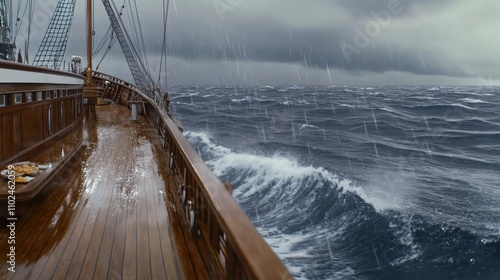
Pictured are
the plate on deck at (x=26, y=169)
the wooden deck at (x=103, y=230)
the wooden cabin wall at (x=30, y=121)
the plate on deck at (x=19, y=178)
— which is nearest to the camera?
the wooden deck at (x=103, y=230)

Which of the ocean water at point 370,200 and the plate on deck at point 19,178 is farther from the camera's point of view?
the ocean water at point 370,200

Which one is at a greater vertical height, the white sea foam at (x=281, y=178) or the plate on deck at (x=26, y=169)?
the plate on deck at (x=26, y=169)

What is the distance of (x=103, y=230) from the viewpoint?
3113 mm

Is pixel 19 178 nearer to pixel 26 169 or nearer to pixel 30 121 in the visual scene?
pixel 26 169

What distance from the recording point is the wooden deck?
247 centimetres

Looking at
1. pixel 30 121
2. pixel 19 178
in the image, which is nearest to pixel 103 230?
pixel 19 178

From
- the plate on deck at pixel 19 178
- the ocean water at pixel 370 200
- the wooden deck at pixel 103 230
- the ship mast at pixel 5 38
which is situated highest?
the ship mast at pixel 5 38

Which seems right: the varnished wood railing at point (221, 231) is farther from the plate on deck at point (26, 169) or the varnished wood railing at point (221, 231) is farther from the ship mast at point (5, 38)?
the ship mast at point (5, 38)

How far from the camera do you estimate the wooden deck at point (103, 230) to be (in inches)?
97.3

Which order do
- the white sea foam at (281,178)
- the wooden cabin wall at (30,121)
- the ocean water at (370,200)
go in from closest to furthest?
the wooden cabin wall at (30,121) → the ocean water at (370,200) → the white sea foam at (281,178)

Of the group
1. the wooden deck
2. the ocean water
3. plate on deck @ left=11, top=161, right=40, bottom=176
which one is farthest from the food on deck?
the ocean water

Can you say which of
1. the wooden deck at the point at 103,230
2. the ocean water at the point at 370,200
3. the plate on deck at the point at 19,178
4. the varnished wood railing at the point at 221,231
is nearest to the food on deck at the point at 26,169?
the plate on deck at the point at 19,178

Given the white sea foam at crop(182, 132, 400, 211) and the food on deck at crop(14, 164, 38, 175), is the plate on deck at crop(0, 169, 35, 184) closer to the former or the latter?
the food on deck at crop(14, 164, 38, 175)

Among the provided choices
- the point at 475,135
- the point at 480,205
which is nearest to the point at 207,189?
the point at 480,205
